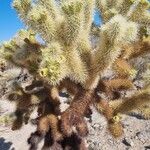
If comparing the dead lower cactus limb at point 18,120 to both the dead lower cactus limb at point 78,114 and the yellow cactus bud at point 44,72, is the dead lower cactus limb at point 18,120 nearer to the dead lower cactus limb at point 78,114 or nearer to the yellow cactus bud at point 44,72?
the dead lower cactus limb at point 78,114

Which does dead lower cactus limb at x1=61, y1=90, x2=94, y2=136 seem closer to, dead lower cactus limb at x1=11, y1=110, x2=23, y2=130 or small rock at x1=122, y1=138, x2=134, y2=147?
dead lower cactus limb at x1=11, y1=110, x2=23, y2=130

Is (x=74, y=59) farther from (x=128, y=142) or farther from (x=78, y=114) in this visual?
(x=128, y=142)

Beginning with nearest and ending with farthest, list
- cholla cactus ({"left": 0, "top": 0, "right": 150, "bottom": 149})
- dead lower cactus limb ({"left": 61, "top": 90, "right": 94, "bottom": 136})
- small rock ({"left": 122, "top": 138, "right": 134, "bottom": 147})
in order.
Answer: cholla cactus ({"left": 0, "top": 0, "right": 150, "bottom": 149}), dead lower cactus limb ({"left": 61, "top": 90, "right": 94, "bottom": 136}), small rock ({"left": 122, "top": 138, "right": 134, "bottom": 147})

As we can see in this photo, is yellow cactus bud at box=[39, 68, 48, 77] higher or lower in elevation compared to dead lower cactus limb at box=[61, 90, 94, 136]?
higher

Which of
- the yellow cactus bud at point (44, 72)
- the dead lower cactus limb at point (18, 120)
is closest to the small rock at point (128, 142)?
the dead lower cactus limb at point (18, 120)

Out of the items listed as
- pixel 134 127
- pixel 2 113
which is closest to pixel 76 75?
pixel 134 127

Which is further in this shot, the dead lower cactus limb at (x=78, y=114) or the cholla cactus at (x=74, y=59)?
the dead lower cactus limb at (x=78, y=114)

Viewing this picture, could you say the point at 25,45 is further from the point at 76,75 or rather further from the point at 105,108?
the point at 105,108

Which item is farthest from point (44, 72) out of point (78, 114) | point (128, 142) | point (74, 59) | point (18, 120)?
point (128, 142)

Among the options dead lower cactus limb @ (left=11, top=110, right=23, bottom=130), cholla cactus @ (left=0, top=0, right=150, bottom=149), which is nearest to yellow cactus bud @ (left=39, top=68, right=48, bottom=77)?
cholla cactus @ (left=0, top=0, right=150, bottom=149)

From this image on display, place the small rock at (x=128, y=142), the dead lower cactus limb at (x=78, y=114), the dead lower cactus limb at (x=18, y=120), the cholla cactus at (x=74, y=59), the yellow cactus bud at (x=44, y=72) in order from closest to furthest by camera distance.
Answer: the yellow cactus bud at (x=44, y=72), the cholla cactus at (x=74, y=59), the dead lower cactus limb at (x=78, y=114), the dead lower cactus limb at (x=18, y=120), the small rock at (x=128, y=142)
